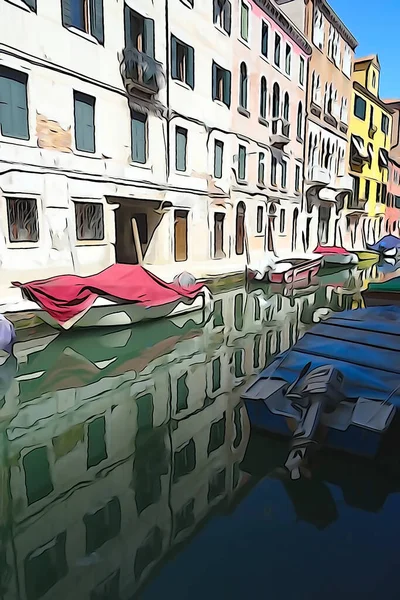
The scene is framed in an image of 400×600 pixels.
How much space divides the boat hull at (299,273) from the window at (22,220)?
27.3ft

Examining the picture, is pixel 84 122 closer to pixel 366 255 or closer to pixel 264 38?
pixel 264 38

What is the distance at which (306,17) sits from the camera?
2066 centimetres

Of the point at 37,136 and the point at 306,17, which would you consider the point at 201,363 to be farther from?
the point at 306,17

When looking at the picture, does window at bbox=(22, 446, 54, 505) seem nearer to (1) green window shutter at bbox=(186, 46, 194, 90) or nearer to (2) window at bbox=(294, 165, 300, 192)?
(1) green window shutter at bbox=(186, 46, 194, 90)

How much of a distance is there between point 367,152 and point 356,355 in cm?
2796

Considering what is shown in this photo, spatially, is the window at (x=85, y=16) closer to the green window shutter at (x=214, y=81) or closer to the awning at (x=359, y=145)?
the green window shutter at (x=214, y=81)

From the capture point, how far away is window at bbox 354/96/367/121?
27.4 m

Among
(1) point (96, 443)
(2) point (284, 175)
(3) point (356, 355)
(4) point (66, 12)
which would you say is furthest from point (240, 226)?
(1) point (96, 443)

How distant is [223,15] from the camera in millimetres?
15102

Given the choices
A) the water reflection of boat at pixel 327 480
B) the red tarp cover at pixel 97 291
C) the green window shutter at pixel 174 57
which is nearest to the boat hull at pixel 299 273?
the red tarp cover at pixel 97 291

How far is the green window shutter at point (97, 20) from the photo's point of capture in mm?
10180

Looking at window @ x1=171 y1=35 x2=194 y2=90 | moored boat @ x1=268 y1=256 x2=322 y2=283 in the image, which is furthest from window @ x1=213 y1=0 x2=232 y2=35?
moored boat @ x1=268 y1=256 x2=322 y2=283

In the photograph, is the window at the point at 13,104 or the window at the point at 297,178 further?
the window at the point at 297,178

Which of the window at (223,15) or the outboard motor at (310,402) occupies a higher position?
the window at (223,15)
